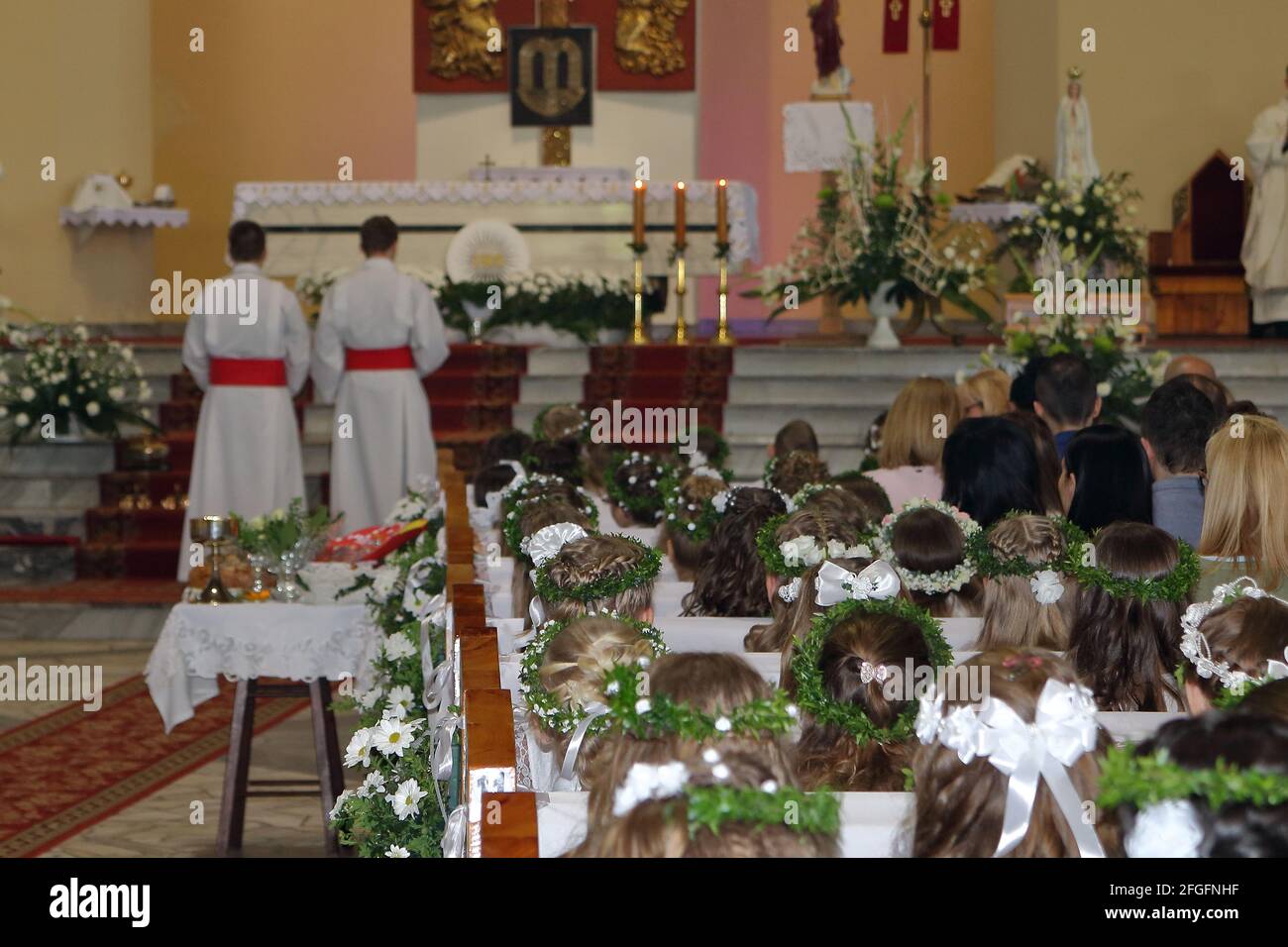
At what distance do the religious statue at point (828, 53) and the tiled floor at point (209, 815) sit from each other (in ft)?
25.5

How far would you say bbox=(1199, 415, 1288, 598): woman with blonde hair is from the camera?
14.5 ft

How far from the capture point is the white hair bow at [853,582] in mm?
3775

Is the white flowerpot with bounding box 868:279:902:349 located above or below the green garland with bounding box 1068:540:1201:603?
above

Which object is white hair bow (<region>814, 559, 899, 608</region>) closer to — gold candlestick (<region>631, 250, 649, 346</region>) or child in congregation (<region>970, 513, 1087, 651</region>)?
child in congregation (<region>970, 513, 1087, 651</region>)

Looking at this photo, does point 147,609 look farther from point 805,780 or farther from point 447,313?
point 805,780

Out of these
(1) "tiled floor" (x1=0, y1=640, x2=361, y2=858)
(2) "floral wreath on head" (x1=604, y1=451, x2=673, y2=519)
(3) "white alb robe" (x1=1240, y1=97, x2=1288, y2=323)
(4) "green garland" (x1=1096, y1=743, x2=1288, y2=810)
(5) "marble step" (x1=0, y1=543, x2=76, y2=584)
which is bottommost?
(1) "tiled floor" (x1=0, y1=640, x2=361, y2=858)

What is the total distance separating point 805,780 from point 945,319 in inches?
Answer: 492

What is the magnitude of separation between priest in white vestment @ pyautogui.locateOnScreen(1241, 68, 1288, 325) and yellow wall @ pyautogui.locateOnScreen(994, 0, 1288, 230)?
0.96 metres

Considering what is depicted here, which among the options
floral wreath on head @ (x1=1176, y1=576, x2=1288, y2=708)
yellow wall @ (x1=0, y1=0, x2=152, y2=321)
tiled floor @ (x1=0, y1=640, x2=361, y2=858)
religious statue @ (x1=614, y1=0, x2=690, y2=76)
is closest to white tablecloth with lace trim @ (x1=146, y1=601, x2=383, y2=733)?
tiled floor @ (x1=0, y1=640, x2=361, y2=858)

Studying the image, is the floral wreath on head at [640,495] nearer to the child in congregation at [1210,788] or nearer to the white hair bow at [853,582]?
the white hair bow at [853,582]

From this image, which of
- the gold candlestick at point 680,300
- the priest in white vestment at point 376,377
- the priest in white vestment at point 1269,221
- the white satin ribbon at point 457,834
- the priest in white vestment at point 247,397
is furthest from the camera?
the priest in white vestment at point 1269,221

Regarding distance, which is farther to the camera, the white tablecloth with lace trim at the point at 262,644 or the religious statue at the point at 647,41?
the religious statue at the point at 647,41

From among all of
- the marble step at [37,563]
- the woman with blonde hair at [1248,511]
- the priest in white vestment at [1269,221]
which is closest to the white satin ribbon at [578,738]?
the woman with blonde hair at [1248,511]
